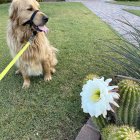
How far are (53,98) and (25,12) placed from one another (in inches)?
50.1

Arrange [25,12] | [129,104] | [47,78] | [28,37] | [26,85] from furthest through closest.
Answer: [47,78]
[26,85]
[28,37]
[25,12]
[129,104]

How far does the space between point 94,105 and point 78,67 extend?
2.81 meters

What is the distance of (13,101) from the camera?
3.99m

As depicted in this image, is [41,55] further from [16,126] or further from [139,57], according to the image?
[139,57]

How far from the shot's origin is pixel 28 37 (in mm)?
4168

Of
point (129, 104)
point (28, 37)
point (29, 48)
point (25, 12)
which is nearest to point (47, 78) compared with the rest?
point (29, 48)

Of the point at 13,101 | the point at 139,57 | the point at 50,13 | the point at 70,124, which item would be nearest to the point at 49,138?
the point at 70,124

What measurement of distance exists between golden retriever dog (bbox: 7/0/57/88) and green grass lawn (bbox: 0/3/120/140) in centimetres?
22

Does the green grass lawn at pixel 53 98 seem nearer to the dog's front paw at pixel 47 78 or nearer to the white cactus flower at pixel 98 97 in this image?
the dog's front paw at pixel 47 78

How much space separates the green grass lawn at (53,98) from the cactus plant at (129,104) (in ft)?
2.95

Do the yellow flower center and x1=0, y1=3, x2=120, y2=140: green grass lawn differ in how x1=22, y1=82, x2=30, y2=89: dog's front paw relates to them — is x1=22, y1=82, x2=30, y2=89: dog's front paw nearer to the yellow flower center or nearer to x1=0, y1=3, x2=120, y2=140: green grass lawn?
x1=0, y1=3, x2=120, y2=140: green grass lawn

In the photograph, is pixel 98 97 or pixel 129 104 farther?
pixel 129 104

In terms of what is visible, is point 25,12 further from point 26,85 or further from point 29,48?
point 26,85

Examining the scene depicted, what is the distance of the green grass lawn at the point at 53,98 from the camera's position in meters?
3.32
